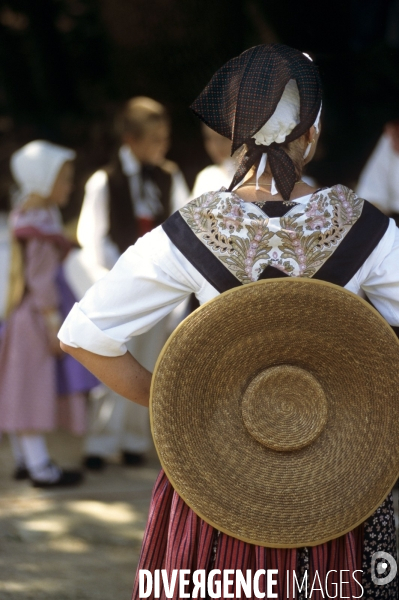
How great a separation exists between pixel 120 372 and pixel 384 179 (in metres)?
2.55

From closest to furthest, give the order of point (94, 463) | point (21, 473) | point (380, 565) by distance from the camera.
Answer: point (380, 565) < point (21, 473) < point (94, 463)

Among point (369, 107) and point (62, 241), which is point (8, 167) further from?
point (369, 107)

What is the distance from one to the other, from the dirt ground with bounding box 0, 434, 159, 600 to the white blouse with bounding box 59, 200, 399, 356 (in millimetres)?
1353

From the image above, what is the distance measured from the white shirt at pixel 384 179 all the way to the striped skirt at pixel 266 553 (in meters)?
2.39

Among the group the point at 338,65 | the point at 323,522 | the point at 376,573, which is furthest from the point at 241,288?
the point at 338,65

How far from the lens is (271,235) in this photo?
5.13 ft

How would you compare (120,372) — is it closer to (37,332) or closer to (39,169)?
Result: (37,332)

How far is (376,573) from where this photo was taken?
5.56ft

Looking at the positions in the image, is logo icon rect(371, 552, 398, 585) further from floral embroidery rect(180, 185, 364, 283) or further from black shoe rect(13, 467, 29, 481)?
black shoe rect(13, 467, 29, 481)

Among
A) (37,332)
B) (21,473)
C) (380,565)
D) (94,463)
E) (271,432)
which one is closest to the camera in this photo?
(271,432)

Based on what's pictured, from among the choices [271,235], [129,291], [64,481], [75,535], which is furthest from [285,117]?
[64,481]

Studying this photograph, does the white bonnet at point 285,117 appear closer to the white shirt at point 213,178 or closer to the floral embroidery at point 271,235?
the floral embroidery at point 271,235

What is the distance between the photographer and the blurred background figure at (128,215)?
13.4 feet

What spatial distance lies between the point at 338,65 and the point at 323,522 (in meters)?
3.44
